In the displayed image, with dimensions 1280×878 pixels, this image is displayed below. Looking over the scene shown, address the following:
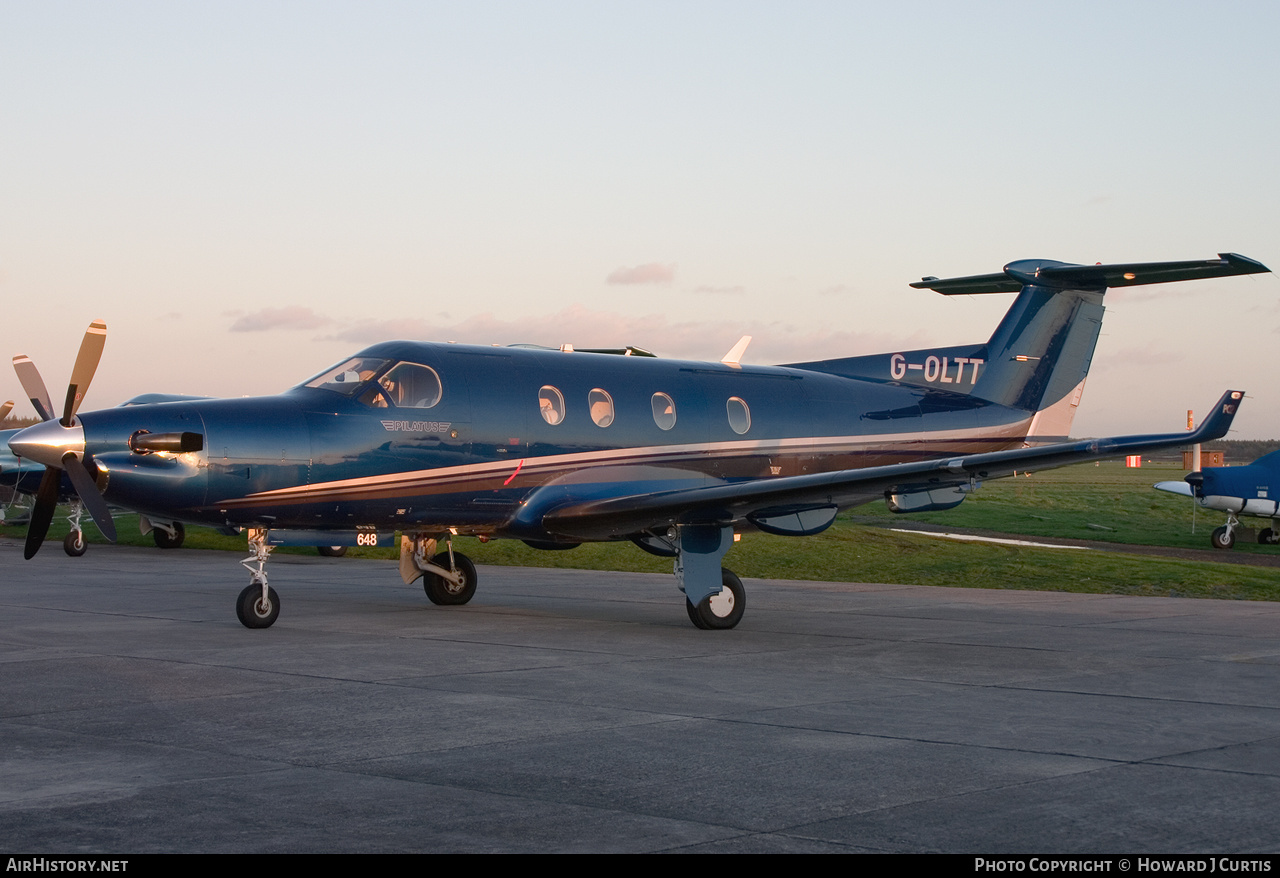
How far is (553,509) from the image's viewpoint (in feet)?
45.2

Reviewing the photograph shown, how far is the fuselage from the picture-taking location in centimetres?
1201

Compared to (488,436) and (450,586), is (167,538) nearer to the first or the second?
(450,586)

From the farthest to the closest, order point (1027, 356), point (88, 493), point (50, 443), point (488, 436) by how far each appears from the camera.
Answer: point (1027, 356), point (488, 436), point (88, 493), point (50, 443)

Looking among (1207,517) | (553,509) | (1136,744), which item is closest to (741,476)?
(553,509)

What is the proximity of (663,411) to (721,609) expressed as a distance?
2.66 meters

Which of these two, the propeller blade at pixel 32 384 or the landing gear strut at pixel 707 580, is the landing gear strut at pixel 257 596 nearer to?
the propeller blade at pixel 32 384

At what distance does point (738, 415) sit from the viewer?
608 inches

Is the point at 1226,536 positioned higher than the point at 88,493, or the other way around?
the point at 88,493

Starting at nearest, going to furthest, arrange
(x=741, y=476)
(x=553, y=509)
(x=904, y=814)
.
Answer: (x=904, y=814)
(x=553, y=509)
(x=741, y=476)

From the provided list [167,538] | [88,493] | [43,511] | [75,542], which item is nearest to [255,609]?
[88,493]

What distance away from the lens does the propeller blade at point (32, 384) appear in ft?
42.0

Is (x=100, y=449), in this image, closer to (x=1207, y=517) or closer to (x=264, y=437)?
(x=264, y=437)

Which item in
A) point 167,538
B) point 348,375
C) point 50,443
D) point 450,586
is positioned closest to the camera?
point 50,443
